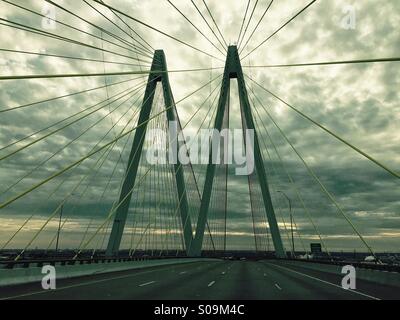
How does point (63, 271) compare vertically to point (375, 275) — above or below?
below

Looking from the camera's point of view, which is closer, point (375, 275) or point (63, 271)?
point (63, 271)

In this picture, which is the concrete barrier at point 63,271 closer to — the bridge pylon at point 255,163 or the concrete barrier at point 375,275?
the bridge pylon at point 255,163

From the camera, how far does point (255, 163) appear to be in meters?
35.1

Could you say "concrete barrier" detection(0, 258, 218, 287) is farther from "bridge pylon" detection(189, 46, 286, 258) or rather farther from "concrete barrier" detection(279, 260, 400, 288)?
"concrete barrier" detection(279, 260, 400, 288)

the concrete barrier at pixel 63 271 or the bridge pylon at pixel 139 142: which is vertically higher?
the bridge pylon at pixel 139 142

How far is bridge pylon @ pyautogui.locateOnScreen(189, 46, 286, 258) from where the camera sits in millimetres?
34344

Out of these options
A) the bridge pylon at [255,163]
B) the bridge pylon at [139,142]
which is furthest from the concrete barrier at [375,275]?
the bridge pylon at [139,142]

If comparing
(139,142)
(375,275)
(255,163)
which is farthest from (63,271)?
(255,163)

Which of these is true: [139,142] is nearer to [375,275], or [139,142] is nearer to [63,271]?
[63,271]

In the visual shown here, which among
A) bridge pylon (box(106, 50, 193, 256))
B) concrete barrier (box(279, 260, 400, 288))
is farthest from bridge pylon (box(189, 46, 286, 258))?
concrete barrier (box(279, 260, 400, 288))

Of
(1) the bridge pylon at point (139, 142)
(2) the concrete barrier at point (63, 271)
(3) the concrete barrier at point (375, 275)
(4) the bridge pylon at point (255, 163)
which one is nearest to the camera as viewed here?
(2) the concrete barrier at point (63, 271)

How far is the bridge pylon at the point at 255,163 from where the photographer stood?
113 ft
